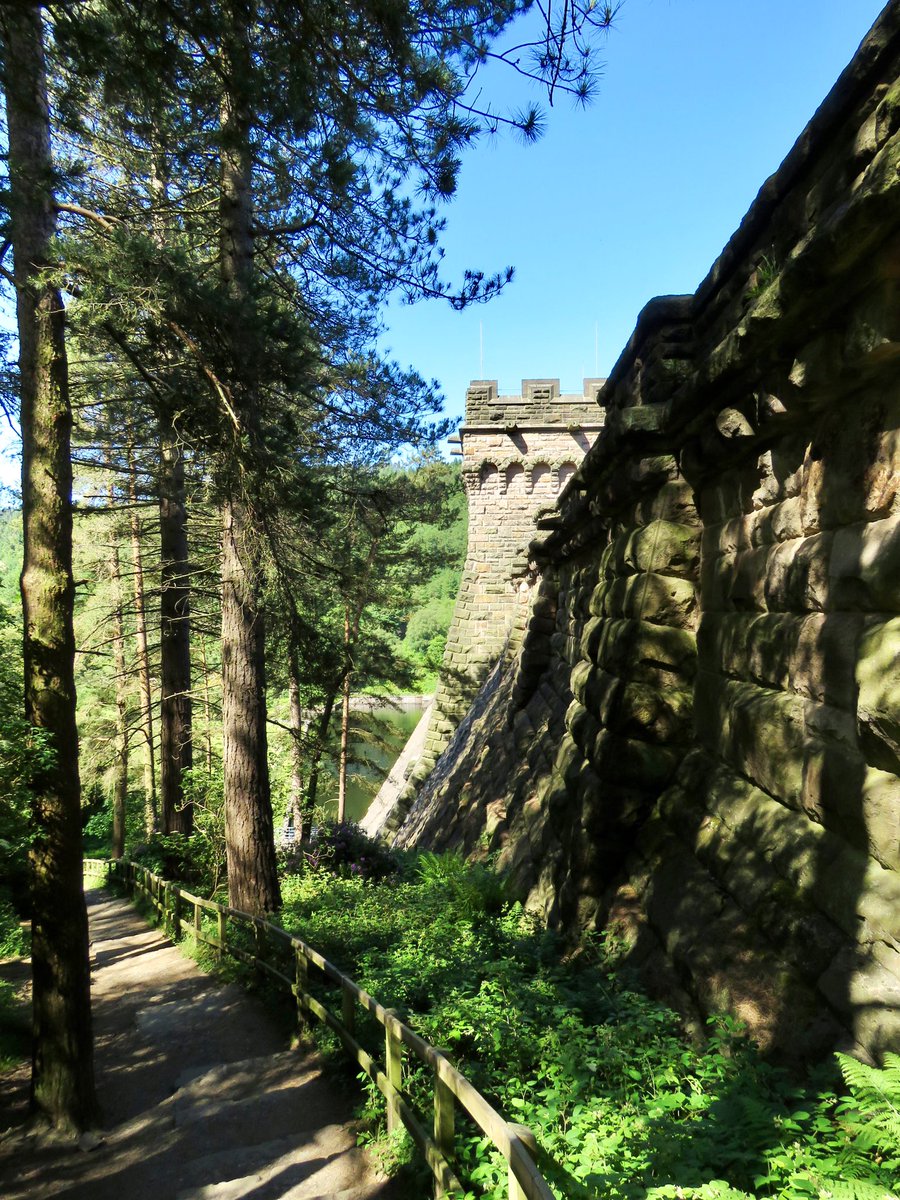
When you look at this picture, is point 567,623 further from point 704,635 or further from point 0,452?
point 0,452

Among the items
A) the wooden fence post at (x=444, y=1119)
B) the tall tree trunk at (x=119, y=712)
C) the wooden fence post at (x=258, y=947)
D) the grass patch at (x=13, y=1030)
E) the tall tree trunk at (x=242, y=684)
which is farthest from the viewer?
the tall tree trunk at (x=119, y=712)

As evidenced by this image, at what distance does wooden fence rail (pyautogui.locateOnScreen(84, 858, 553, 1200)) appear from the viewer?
7.63 feet

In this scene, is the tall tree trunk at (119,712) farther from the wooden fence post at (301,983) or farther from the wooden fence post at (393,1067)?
the wooden fence post at (393,1067)

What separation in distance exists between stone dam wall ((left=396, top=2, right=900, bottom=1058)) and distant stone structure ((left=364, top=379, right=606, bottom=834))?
14.6 metres

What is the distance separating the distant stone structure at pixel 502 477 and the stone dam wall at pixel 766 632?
576 inches

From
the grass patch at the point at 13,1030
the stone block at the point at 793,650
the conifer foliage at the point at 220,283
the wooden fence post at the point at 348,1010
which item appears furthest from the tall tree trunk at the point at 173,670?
the stone block at the point at 793,650

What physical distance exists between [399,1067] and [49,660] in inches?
145

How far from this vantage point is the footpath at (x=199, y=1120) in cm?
403

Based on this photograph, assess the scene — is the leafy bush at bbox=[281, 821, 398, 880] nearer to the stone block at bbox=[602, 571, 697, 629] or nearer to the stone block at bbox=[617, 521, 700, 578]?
the stone block at bbox=[602, 571, 697, 629]

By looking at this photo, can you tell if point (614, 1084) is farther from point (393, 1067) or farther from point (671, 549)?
point (671, 549)

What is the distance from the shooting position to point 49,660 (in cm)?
566

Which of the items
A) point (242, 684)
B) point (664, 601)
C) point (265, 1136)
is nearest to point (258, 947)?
point (242, 684)

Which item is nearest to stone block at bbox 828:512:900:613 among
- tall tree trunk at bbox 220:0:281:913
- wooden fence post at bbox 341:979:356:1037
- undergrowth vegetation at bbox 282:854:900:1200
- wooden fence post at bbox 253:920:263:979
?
undergrowth vegetation at bbox 282:854:900:1200

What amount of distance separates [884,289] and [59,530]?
5.47m
